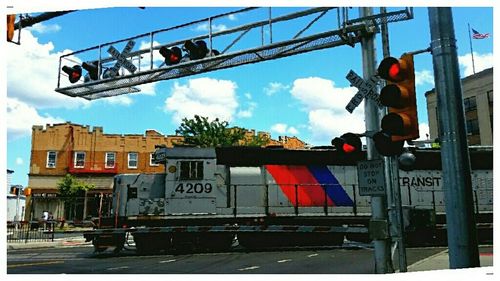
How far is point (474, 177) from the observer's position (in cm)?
1723

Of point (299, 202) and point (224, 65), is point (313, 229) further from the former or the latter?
point (224, 65)

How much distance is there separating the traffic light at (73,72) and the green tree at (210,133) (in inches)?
1209

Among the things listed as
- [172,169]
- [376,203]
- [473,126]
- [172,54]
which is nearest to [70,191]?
[172,169]

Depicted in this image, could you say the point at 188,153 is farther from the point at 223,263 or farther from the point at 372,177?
the point at 372,177

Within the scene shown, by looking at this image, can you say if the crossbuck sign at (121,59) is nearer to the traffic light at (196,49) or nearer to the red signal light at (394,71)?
the traffic light at (196,49)

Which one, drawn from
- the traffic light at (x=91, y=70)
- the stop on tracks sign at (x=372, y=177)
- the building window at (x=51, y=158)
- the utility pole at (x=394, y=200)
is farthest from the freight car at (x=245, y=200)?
the building window at (x=51, y=158)

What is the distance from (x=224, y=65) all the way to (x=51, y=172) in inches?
1336

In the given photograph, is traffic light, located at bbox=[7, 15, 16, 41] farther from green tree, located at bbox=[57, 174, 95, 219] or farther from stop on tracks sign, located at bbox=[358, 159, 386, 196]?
green tree, located at bbox=[57, 174, 95, 219]

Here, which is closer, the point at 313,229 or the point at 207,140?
the point at 313,229

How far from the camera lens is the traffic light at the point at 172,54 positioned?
30.6ft

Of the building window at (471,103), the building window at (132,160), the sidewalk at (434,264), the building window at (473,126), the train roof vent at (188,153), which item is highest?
the building window at (471,103)

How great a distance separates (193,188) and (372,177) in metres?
9.88

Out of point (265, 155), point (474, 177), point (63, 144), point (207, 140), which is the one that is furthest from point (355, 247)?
point (63, 144)

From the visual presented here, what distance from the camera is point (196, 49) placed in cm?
913
